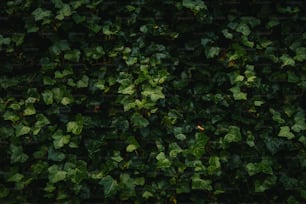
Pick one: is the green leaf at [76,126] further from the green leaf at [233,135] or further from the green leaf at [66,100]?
the green leaf at [233,135]

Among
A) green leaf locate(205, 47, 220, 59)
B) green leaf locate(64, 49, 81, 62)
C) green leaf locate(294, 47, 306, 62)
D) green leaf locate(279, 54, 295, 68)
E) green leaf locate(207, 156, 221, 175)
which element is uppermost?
green leaf locate(294, 47, 306, 62)

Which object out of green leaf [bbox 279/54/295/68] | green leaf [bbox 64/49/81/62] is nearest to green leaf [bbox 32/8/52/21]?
green leaf [bbox 64/49/81/62]

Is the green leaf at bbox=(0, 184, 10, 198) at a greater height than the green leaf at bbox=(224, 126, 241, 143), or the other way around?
the green leaf at bbox=(224, 126, 241, 143)

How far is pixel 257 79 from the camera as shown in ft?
8.81

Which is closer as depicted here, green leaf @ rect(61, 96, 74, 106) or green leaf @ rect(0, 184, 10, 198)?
green leaf @ rect(61, 96, 74, 106)

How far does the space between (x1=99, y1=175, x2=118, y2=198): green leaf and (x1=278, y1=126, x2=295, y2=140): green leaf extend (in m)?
1.11

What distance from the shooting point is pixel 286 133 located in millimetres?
2631

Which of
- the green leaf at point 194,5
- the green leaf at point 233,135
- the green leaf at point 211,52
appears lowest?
the green leaf at point 233,135

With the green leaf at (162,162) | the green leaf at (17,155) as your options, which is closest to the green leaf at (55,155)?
the green leaf at (17,155)

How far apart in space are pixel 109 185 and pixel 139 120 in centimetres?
46

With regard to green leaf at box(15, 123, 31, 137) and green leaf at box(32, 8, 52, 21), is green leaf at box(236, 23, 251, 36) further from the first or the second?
green leaf at box(15, 123, 31, 137)

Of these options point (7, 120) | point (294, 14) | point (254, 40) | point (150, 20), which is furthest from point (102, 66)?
point (294, 14)

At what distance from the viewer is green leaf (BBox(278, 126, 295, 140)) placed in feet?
8.61

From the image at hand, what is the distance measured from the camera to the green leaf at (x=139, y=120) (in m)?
2.63
